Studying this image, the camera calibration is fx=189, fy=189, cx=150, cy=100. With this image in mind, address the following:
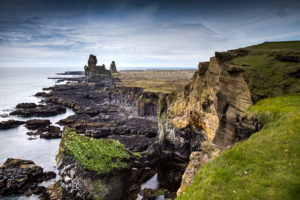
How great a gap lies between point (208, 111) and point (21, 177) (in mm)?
30089

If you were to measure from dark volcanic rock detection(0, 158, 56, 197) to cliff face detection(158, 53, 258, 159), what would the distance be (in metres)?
21.7

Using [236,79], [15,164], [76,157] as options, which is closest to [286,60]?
[236,79]

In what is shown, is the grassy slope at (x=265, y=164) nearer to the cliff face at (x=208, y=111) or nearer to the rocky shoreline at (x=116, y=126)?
the cliff face at (x=208, y=111)

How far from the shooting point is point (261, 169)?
391 inches

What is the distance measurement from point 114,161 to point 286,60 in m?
21.7

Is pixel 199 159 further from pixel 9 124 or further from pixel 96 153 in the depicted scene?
pixel 9 124

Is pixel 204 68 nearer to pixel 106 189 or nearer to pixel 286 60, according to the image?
pixel 286 60

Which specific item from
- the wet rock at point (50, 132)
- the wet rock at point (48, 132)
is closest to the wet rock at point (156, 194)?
the wet rock at point (48, 132)

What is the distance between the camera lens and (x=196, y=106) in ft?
97.2

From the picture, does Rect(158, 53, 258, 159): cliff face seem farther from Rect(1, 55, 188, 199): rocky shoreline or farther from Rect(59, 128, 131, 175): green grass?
Rect(59, 128, 131, 175): green grass

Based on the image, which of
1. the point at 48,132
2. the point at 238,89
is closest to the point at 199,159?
the point at 238,89

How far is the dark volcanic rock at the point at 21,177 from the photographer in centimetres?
2725

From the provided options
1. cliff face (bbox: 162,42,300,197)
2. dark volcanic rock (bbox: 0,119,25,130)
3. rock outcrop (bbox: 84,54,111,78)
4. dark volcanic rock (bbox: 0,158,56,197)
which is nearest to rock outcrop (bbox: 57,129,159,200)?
cliff face (bbox: 162,42,300,197)

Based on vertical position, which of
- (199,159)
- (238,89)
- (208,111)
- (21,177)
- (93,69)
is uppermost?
(93,69)
